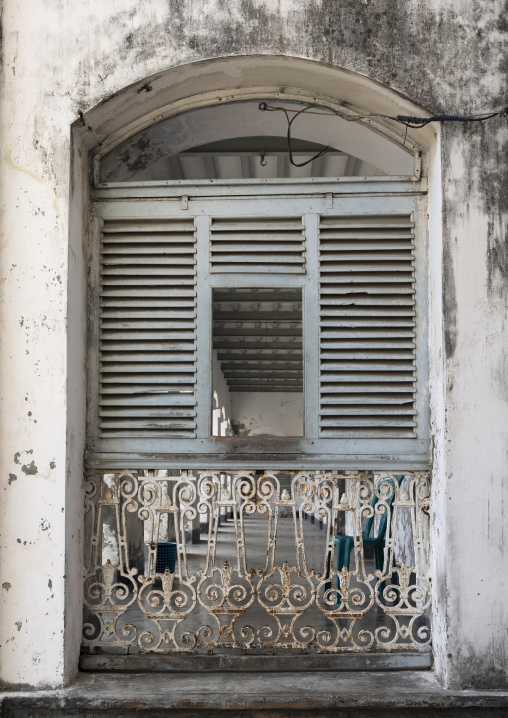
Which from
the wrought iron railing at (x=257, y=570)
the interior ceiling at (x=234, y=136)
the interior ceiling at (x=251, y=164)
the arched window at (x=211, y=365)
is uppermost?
the interior ceiling at (x=251, y=164)

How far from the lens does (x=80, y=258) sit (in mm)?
4203

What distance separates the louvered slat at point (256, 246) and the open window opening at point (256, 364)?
7865 millimetres

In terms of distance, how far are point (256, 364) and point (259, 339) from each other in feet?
5.65

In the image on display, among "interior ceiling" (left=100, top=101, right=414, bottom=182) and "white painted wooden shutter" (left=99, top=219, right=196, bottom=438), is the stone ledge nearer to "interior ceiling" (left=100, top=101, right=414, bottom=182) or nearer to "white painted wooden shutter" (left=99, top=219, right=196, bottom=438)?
"white painted wooden shutter" (left=99, top=219, right=196, bottom=438)

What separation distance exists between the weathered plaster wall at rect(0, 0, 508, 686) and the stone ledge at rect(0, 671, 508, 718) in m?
0.11

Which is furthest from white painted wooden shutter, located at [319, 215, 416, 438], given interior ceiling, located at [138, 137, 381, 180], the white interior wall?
the white interior wall

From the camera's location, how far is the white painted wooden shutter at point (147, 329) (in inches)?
167

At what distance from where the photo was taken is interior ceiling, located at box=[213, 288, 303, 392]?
13.2 meters

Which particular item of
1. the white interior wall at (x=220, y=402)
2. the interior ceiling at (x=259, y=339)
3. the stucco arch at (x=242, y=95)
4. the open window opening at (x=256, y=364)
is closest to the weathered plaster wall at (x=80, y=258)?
the stucco arch at (x=242, y=95)

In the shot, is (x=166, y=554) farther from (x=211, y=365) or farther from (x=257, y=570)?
(x=211, y=365)

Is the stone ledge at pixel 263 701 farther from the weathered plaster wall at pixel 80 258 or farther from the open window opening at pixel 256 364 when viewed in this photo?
the open window opening at pixel 256 364

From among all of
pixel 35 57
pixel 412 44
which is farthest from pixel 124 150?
pixel 412 44

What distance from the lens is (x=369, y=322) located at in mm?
4250

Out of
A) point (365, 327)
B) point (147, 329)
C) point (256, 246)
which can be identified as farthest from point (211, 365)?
point (365, 327)
